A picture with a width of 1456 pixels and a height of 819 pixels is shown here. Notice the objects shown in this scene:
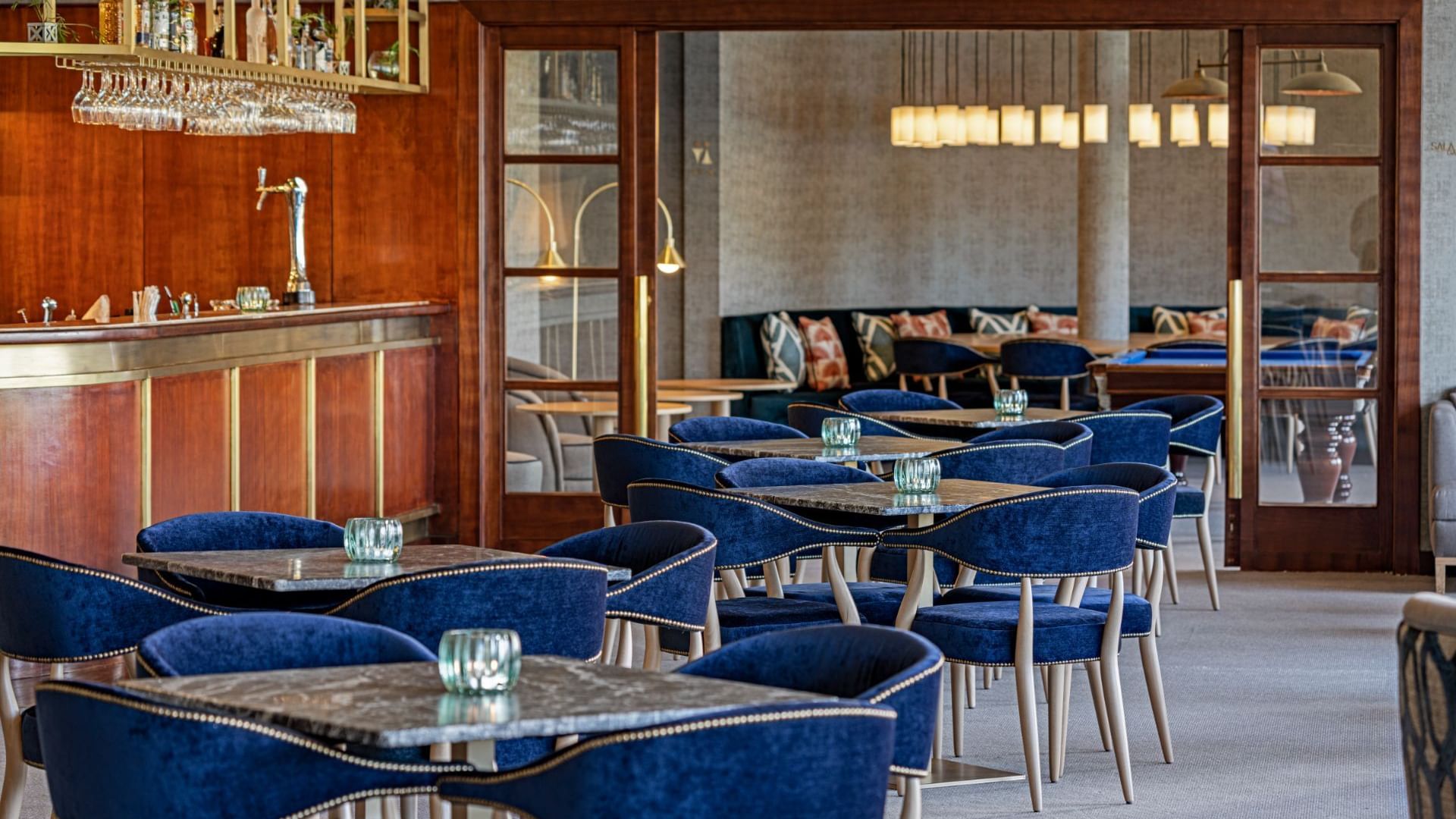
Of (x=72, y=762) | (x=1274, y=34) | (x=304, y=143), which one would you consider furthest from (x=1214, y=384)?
(x=72, y=762)

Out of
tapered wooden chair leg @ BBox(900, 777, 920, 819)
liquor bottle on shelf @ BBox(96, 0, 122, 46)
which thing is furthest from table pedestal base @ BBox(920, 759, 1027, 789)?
liquor bottle on shelf @ BBox(96, 0, 122, 46)

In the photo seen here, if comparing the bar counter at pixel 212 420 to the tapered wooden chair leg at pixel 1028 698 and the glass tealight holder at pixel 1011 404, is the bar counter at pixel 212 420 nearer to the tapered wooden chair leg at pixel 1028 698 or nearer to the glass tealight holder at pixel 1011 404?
the glass tealight holder at pixel 1011 404

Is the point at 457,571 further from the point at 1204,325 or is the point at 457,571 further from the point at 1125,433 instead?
the point at 1204,325

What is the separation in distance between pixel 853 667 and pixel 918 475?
2.08 m

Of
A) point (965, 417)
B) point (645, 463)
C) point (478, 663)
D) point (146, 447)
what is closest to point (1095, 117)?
point (965, 417)

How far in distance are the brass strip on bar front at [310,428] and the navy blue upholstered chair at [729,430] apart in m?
1.53

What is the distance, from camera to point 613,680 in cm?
283

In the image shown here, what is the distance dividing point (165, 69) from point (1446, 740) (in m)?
5.17

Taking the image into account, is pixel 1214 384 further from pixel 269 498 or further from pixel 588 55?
pixel 269 498

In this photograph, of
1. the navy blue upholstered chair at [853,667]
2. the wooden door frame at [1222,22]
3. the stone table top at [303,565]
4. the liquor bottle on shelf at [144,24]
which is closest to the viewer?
the navy blue upholstered chair at [853,667]

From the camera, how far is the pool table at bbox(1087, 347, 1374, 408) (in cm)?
857

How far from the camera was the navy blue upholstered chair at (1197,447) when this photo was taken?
748 centimetres

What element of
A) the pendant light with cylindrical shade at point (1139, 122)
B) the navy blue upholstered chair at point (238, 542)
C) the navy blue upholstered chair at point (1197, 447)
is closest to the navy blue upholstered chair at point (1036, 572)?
the navy blue upholstered chair at point (238, 542)

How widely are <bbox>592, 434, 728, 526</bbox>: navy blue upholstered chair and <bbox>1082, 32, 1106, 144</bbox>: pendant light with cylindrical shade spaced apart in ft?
22.8
